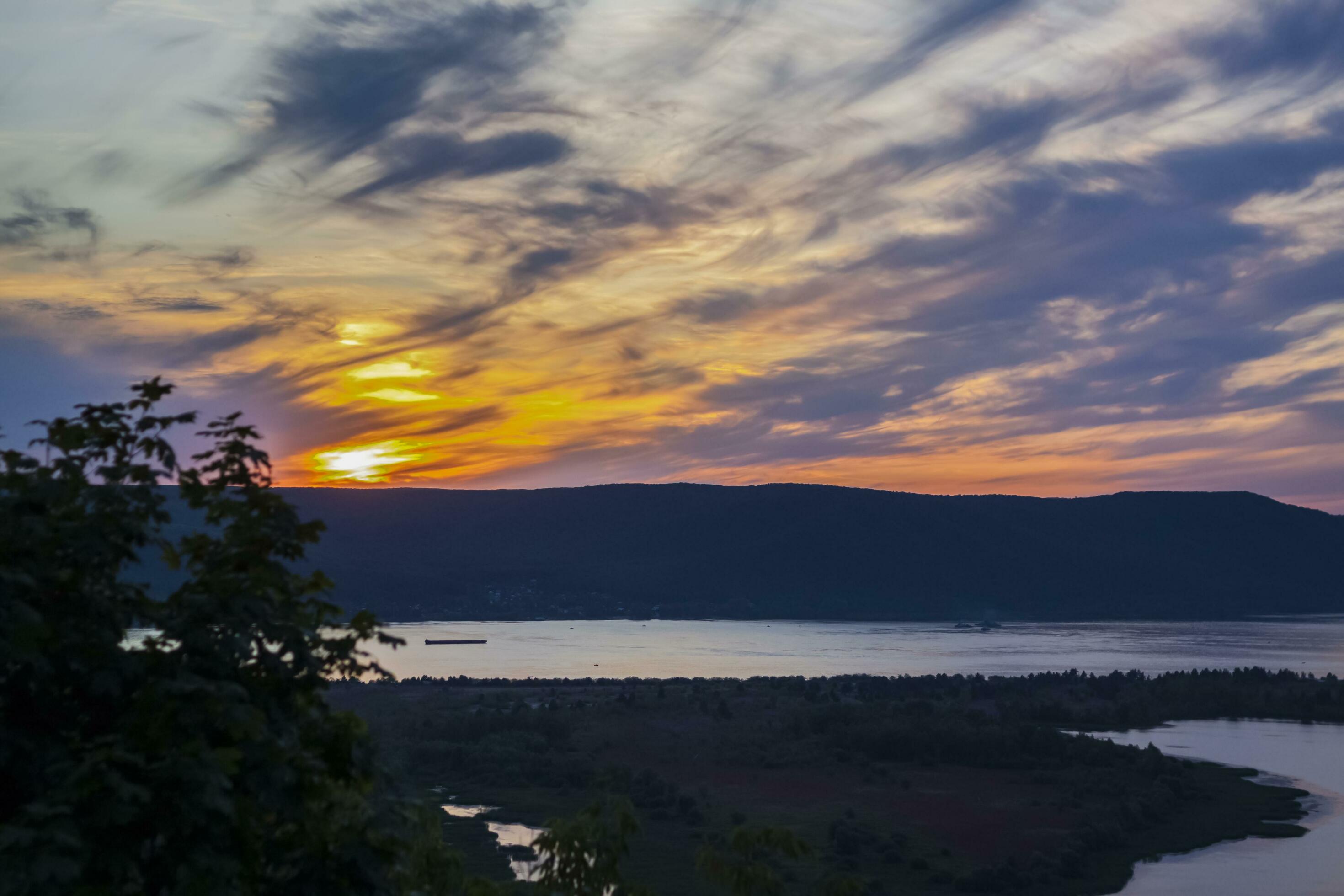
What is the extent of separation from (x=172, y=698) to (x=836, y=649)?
388ft

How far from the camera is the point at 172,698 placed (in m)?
4.66

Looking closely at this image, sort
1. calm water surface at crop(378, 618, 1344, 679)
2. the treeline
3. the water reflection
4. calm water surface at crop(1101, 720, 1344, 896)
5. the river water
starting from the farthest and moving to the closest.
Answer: calm water surface at crop(378, 618, 1344, 679) < the treeline < the river water < calm water surface at crop(1101, 720, 1344, 896) < the water reflection

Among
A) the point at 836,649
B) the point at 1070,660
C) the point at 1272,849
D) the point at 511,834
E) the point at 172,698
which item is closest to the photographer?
the point at 172,698

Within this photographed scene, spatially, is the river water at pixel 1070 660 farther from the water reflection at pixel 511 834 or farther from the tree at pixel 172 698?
the tree at pixel 172 698

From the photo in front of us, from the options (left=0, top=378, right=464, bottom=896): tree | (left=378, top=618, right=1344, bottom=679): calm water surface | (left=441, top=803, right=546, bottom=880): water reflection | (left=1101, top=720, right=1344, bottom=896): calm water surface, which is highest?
(left=0, top=378, right=464, bottom=896): tree

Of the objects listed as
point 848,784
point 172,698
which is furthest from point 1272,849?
point 172,698

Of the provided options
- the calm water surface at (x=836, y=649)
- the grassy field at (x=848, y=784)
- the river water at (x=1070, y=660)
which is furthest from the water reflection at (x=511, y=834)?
the calm water surface at (x=836, y=649)

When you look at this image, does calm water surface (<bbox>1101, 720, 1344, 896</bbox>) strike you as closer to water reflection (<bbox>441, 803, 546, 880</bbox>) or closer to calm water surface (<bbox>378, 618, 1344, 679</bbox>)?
water reflection (<bbox>441, 803, 546, 880</bbox>)

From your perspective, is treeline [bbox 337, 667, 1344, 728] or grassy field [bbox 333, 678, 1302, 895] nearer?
grassy field [bbox 333, 678, 1302, 895]

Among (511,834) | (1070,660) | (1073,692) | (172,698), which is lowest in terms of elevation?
(511,834)

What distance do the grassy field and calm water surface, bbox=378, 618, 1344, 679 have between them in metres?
21.8

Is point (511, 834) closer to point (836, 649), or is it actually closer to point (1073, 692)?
point (1073, 692)

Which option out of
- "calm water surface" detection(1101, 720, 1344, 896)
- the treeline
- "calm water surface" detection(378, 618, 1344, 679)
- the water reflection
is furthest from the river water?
the treeline

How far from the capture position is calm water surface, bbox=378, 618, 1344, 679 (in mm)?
94500
